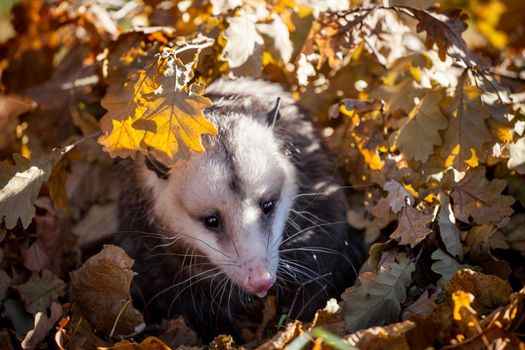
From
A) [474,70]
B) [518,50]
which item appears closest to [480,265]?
[474,70]

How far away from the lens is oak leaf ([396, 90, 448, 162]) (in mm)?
2053

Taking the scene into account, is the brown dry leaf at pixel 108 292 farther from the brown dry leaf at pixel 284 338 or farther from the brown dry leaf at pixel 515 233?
the brown dry leaf at pixel 515 233

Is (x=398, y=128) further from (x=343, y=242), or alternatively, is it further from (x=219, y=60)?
(x=219, y=60)

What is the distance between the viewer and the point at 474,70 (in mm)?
2039

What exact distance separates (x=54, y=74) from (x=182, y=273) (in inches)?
45.5

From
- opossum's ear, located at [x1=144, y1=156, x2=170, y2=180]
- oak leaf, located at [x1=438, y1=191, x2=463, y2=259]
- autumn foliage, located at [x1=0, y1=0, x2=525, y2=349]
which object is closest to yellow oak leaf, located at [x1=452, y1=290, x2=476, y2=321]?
autumn foliage, located at [x1=0, y1=0, x2=525, y2=349]

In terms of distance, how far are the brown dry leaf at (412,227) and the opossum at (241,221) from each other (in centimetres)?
33

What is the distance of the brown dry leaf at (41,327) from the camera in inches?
73.2

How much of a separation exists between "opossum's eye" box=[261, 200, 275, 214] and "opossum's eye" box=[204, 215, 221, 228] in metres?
0.14

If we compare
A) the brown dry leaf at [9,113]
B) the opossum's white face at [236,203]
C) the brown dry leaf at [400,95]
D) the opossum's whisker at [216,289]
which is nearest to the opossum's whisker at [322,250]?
the opossum's white face at [236,203]

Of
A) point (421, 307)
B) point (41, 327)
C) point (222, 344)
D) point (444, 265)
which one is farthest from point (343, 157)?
point (41, 327)

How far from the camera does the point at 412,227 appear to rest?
75.6 inches

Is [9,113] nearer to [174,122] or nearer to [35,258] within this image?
[35,258]

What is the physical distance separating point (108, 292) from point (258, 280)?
47 centimetres
